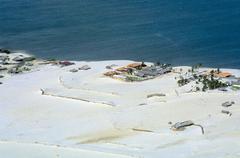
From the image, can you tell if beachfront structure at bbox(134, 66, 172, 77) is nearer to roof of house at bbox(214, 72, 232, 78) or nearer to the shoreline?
the shoreline

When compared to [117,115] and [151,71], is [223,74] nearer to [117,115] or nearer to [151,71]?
[151,71]

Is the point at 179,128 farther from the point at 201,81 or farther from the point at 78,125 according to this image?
the point at 201,81

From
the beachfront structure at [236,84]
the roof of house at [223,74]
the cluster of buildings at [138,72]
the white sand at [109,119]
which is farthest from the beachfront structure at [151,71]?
the beachfront structure at [236,84]

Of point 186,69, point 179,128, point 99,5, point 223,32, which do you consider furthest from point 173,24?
point 179,128

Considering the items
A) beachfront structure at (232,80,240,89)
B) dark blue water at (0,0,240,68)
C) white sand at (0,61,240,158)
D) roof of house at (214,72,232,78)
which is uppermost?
dark blue water at (0,0,240,68)

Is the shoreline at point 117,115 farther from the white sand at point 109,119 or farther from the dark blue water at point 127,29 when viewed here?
the dark blue water at point 127,29

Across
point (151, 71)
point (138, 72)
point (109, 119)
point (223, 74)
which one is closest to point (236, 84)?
point (223, 74)

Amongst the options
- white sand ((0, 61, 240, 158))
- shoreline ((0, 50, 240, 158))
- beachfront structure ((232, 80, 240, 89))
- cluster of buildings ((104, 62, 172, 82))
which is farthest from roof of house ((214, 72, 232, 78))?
cluster of buildings ((104, 62, 172, 82))
